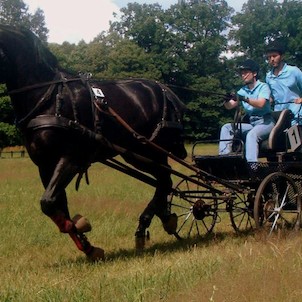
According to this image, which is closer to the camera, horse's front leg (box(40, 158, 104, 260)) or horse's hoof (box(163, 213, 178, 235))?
horse's front leg (box(40, 158, 104, 260))

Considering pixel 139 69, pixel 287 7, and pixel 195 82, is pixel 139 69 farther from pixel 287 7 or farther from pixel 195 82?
pixel 287 7

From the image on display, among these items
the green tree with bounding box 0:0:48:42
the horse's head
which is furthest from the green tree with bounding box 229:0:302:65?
the horse's head

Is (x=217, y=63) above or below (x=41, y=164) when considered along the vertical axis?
above

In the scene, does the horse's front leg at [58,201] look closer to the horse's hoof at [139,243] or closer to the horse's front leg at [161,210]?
the horse's hoof at [139,243]

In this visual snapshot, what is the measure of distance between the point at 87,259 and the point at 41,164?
45.1 inches

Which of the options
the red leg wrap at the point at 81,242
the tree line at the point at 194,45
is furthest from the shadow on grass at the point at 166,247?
the tree line at the point at 194,45

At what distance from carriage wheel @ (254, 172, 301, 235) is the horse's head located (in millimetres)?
3031

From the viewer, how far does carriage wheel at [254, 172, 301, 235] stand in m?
7.95

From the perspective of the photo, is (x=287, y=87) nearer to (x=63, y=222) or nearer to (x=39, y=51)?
(x=39, y=51)

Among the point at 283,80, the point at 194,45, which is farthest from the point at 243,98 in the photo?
the point at 194,45

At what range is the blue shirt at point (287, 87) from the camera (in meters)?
8.90

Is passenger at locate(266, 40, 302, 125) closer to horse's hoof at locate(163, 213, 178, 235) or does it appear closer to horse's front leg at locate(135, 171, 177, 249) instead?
horse's front leg at locate(135, 171, 177, 249)

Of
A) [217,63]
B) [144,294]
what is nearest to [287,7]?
[217,63]

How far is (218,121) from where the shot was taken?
6109 centimetres
